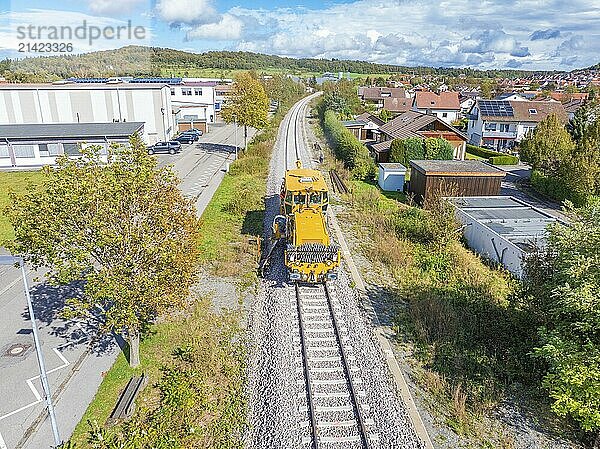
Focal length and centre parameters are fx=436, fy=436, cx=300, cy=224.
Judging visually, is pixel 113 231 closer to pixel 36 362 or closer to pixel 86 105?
pixel 36 362

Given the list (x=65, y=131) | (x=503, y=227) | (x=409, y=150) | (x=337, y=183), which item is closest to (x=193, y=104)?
(x=65, y=131)

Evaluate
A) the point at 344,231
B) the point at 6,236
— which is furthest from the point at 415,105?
the point at 6,236

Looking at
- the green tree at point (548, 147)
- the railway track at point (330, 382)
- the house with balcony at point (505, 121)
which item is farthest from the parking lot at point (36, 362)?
the house with balcony at point (505, 121)

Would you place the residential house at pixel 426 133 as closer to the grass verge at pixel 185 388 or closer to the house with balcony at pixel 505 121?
the house with balcony at pixel 505 121

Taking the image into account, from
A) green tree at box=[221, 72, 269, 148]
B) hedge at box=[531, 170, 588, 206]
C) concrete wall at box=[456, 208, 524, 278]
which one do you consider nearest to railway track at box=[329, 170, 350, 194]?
concrete wall at box=[456, 208, 524, 278]

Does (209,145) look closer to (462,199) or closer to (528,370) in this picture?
(462,199)
